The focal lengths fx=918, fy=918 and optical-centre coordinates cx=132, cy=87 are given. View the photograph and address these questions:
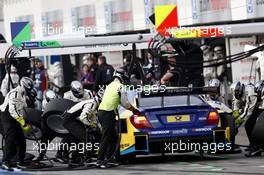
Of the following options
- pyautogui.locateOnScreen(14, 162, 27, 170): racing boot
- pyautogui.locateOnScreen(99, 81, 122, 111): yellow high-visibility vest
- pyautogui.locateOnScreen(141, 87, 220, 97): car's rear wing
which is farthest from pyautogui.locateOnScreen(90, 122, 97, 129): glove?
pyautogui.locateOnScreen(14, 162, 27, 170): racing boot

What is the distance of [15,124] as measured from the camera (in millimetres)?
15672

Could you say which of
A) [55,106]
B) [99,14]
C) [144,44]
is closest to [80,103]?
[55,106]

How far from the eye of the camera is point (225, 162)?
15.7 meters

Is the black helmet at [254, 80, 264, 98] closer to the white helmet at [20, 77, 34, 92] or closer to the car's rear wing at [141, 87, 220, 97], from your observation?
the car's rear wing at [141, 87, 220, 97]

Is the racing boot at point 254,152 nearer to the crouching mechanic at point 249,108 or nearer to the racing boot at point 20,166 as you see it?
the crouching mechanic at point 249,108

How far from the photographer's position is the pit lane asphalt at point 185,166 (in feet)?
47.2

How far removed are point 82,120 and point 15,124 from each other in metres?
1.14

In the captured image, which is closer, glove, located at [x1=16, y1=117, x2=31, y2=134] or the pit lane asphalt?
the pit lane asphalt

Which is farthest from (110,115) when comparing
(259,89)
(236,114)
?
(259,89)

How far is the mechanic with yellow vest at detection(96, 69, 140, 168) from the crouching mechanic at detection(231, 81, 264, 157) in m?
2.26

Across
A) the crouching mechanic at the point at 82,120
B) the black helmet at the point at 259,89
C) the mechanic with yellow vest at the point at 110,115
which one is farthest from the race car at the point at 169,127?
the black helmet at the point at 259,89

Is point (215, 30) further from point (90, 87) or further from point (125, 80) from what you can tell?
point (90, 87)

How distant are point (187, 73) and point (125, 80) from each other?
2505 millimetres

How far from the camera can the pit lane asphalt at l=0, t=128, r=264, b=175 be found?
14.4 metres
